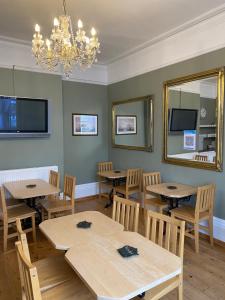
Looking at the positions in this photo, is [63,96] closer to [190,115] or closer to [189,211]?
[190,115]

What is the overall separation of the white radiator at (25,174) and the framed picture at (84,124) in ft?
3.40

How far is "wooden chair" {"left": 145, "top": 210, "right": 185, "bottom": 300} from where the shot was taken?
1.56 m

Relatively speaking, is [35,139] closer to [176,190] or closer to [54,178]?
[54,178]

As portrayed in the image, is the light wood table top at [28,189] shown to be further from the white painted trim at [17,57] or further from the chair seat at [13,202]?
the white painted trim at [17,57]

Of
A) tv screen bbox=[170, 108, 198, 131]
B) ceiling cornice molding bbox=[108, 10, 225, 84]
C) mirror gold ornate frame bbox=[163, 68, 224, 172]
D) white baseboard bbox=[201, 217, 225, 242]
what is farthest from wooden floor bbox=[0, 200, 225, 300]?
ceiling cornice molding bbox=[108, 10, 225, 84]

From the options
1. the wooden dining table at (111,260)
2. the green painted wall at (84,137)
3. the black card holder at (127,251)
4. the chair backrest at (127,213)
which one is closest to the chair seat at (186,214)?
the chair backrest at (127,213)

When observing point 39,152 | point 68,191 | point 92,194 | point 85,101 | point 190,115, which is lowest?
point 92,194

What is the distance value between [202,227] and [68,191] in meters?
1.98

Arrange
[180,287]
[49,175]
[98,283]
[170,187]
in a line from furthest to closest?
[49,175] → [170,187] → [180,287] → [98,283]

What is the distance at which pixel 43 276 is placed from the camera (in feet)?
5.60

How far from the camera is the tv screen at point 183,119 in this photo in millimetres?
3418

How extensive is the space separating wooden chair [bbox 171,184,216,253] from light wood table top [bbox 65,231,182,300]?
1371mm

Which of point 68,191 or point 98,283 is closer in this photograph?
point 98,283

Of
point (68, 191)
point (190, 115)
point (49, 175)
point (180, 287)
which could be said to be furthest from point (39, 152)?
point (180, 287)
